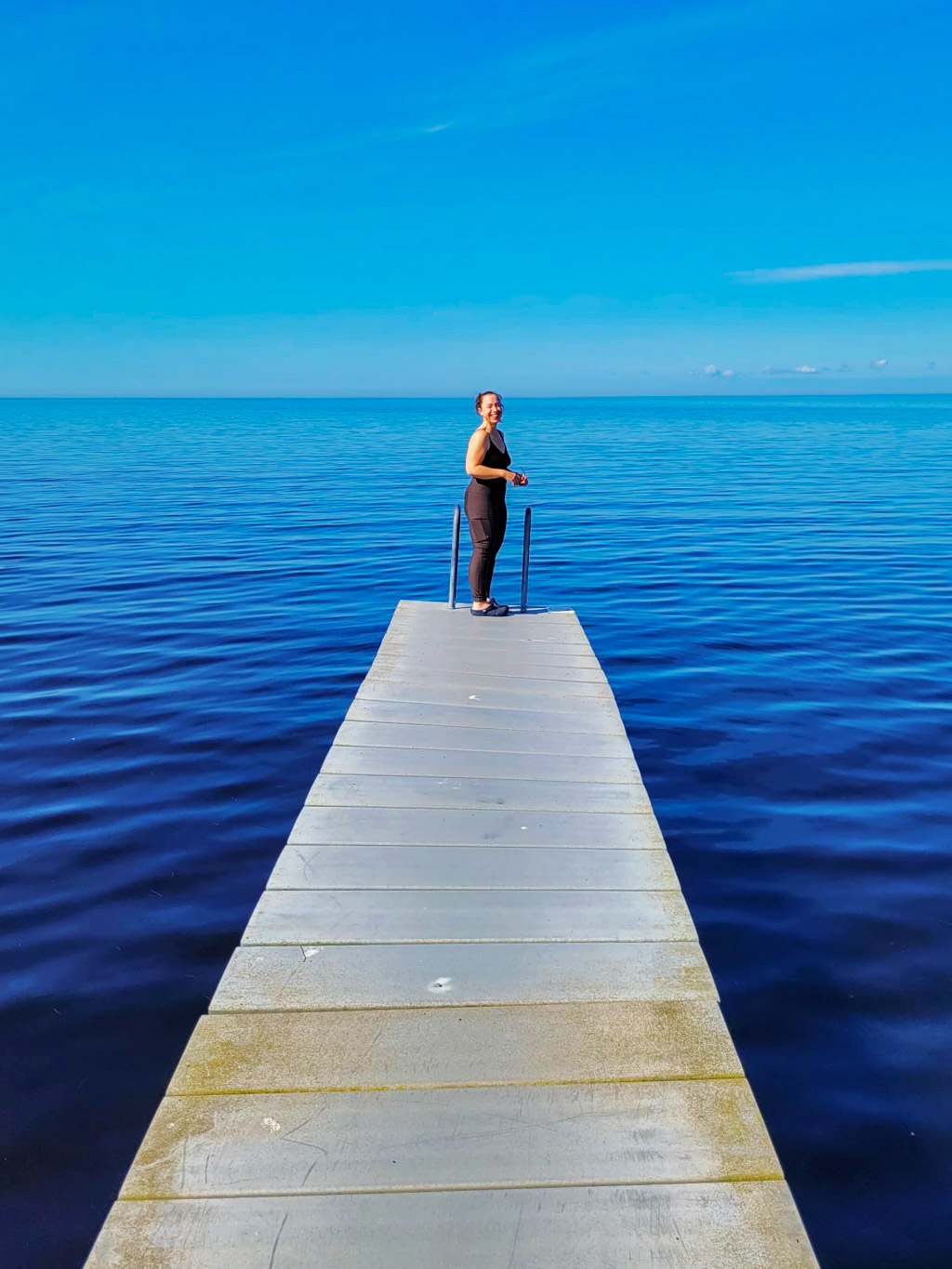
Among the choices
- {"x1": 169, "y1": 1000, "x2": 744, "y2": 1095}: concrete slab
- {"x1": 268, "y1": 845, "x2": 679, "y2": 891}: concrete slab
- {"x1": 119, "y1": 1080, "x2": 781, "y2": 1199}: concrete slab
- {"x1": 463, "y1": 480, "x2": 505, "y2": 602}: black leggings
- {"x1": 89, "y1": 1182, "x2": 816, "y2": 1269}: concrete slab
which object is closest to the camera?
{"x1": 89, "y1": 1182, "x2": 816, "y2": 1269}: concrete slab

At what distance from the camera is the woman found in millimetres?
9188

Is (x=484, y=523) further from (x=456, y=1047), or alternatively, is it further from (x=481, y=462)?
(x=456, y=1047)

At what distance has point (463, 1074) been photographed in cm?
311

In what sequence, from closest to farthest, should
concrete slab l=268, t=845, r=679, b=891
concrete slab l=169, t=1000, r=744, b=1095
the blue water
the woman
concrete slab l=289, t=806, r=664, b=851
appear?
1. concrete slab l=169, t=1000, r=744, b=1095
2. the blue water
3. concrete slab l=268, t=845, r=679, b=891
4. concrete slab l=289, t=806, r=664, b=851
5. the woman

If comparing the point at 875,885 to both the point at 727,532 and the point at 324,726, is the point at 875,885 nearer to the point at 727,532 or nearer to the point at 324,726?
the point at 324,726

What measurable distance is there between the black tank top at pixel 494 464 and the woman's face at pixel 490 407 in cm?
28

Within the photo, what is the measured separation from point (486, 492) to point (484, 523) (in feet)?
1.07

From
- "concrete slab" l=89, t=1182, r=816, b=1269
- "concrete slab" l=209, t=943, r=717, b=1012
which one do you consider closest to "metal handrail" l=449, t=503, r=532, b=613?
"concrete slab" l=209, t=943, r=717, b=1012

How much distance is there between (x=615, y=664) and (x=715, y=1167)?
863 cm

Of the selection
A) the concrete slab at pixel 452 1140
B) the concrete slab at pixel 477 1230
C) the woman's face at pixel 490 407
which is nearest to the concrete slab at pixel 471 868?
the concrete slab at pixel 452 1140

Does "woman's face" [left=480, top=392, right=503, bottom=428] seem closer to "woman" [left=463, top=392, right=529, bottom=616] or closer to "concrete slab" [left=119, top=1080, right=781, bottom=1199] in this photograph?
"woman" [left=463, top=392, right=529, bottom=616]

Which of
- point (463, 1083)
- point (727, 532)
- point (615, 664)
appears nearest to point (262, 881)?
point (463, 1083)

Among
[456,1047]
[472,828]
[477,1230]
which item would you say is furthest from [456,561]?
[477,1230]

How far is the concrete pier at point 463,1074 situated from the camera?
2510 millimetres
